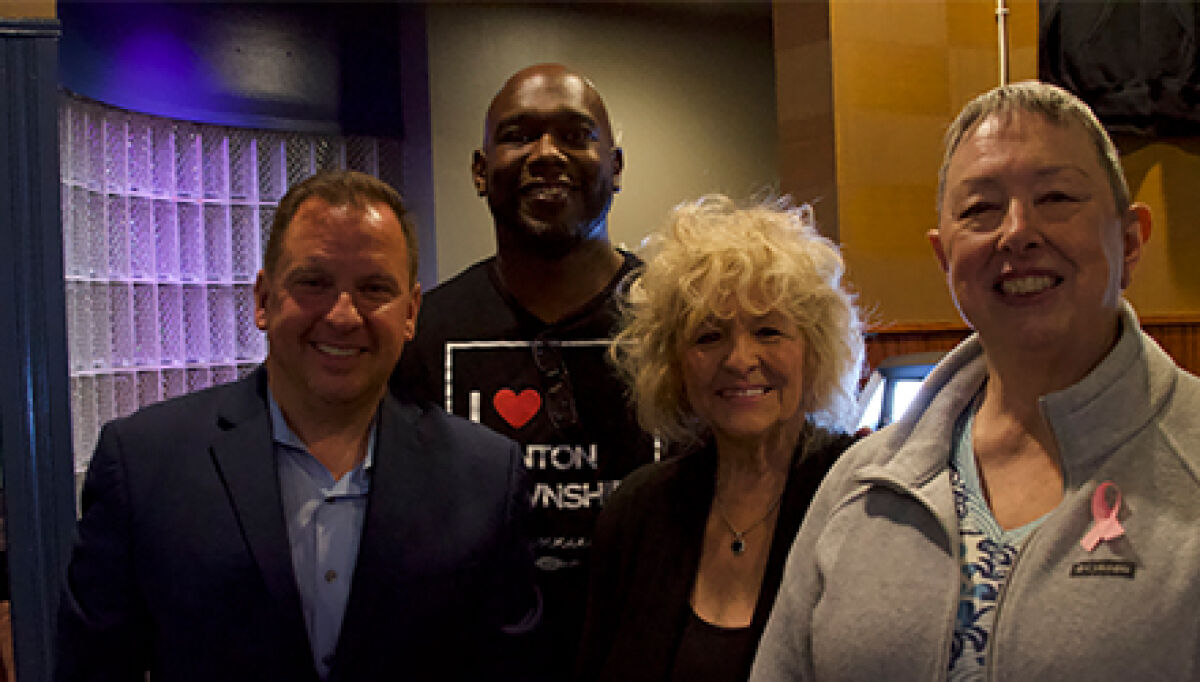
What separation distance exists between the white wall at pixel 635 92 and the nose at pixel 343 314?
12.5ft

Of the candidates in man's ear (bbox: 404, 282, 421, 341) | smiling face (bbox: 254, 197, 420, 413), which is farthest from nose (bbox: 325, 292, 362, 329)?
man's ear (bbox: 404, 282, 421, 341)

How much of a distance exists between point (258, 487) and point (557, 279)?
2.87ft

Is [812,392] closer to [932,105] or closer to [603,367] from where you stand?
[603,367]

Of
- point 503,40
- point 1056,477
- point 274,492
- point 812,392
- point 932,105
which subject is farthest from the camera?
point 503,40

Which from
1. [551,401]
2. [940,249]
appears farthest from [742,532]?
[940,249]

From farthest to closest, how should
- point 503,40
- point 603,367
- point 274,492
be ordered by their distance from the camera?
point 503,40, point 603,367, point 274,492

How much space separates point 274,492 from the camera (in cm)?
144

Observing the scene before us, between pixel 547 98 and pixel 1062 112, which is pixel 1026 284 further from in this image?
pixel 547 98

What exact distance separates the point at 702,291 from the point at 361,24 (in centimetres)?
462

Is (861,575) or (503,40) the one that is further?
(503,40)

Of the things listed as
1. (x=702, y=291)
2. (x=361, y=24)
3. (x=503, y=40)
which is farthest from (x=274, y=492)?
(x=361, y=24)

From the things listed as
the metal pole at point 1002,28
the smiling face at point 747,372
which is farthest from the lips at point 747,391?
the metal pole at point 1002,28

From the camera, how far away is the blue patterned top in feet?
3.21

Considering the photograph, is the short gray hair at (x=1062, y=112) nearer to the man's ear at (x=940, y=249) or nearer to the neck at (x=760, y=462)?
the man's ear at (x=940, y=249)
